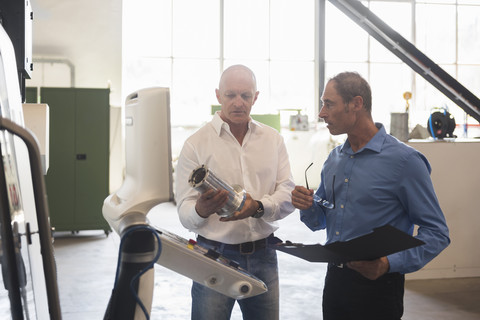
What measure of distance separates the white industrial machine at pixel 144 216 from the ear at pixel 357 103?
0.82 m

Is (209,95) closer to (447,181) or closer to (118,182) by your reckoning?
(118,182)

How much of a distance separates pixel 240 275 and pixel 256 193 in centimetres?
70

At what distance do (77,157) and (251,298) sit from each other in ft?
16.1

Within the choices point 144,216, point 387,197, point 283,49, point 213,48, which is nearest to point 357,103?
point 387,197

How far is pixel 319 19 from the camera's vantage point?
10727 millimetres

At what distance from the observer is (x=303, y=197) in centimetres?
166

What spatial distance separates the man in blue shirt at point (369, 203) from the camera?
1562 mm

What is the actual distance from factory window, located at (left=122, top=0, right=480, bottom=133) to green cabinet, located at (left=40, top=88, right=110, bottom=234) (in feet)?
12.9

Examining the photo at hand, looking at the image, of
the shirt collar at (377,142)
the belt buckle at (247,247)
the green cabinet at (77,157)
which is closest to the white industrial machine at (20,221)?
the belt buckle at (247,247)

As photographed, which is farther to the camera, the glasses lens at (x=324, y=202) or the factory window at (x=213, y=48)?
the factory window at (x=213, y=48)

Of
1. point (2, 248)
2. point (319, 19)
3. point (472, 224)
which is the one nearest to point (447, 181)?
point (472, 224)

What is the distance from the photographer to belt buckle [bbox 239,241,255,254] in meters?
1.76

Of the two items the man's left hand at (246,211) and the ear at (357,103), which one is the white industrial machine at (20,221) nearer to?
the man's left hand at (246,211)

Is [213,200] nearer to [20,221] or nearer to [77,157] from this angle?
[20,221]
